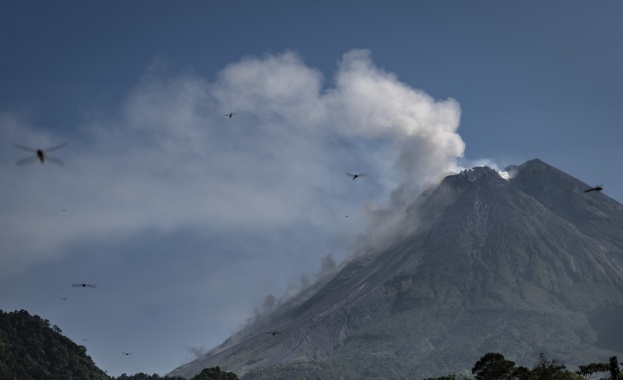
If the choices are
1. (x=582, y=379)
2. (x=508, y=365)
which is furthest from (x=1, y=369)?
(x=582, y=379)

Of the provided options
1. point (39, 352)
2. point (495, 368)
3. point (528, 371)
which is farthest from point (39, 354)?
point (528, 371)

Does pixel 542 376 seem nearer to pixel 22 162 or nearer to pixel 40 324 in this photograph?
pixel 22 162

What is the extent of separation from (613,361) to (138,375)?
112 m

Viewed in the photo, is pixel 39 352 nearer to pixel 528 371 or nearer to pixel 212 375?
pixel 212 375

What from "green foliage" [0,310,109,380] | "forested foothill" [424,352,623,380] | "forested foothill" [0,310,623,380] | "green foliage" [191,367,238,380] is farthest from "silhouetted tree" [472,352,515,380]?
"green foliage" [0,310,109,380]

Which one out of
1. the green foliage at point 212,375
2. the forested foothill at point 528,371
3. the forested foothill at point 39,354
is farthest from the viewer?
the green foliage at point 212,375

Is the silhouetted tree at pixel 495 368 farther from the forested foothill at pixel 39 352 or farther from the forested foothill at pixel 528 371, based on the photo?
the forested foothill at pixel 39 352

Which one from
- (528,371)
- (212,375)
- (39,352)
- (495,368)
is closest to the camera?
(495,368)

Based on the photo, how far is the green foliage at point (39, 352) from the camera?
146 m

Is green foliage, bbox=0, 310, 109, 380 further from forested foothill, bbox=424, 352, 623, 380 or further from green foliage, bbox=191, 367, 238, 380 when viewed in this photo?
forested foothill, bbox=424, 352, 623, 380

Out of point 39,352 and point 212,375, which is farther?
point 212,375

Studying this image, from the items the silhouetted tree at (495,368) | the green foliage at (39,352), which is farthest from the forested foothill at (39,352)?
the silhouetted tree at (495,368)

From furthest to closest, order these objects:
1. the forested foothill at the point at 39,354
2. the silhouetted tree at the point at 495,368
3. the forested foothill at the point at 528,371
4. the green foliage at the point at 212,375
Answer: the green foliage at the point at 212,375 < the forested foothill at the point at 39,354 < the silhouetted tree at the point at 495,368 < the forested foothill at the point at 528,371

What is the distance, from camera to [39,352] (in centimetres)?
15138
